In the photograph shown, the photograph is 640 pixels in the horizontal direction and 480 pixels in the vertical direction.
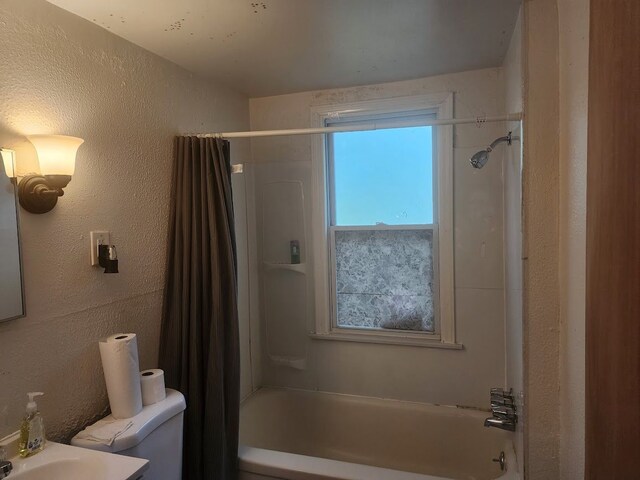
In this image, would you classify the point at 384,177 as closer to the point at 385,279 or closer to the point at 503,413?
the point at 385,279

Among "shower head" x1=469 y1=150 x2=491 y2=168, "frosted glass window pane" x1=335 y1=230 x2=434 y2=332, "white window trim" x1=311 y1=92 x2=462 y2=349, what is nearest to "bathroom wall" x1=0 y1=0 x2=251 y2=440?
"white window trim" x1=311 y1=92 x2=462 y2=349

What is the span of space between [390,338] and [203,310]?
1162mm

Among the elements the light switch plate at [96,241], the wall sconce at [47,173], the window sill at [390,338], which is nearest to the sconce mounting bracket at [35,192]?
the wall sconce at [47,173]

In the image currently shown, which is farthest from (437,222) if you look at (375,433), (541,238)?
(375,433)

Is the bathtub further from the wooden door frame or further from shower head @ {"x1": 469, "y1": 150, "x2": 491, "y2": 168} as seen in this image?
the wooden door frame

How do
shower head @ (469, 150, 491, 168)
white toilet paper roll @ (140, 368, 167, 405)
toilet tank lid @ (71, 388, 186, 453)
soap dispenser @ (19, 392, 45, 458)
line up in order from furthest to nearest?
shower head @ (469, 150, 491, 168), white toilet paper roll @ (140, 368, 167, 405), toilet tank lid @ (71, 388, 186, 453), soap dispenser @ (19, 392, 45, 458)

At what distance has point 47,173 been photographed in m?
1.26

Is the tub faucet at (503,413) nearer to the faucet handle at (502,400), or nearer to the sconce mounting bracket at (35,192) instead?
the faucet handle at (502,400)

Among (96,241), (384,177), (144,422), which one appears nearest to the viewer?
(144,422)

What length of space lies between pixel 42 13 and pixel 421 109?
1789 millimetres

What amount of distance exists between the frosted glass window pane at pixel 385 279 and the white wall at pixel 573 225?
102 cm

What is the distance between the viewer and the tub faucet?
179 cm

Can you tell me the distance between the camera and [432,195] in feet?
7.73

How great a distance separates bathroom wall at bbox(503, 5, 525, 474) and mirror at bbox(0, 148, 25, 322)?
168 cm
